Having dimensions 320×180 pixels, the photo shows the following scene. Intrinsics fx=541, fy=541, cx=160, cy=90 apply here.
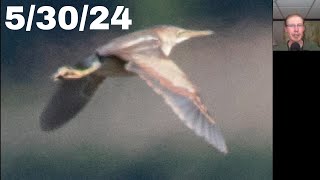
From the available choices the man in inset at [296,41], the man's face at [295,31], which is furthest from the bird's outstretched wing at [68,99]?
the man's face at [295,31]

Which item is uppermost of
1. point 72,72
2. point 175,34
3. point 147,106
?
point 175,34

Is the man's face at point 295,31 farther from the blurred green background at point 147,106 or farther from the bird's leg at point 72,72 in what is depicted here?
the bird's leg at point 72,72

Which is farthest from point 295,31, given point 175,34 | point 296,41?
point 175,34

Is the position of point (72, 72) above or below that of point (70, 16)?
below

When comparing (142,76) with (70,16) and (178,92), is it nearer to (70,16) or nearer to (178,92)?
(178,92)

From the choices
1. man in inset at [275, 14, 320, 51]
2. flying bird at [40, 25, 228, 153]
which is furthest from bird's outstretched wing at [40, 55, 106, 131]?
man in inset at [275, 14, 320, 51]
